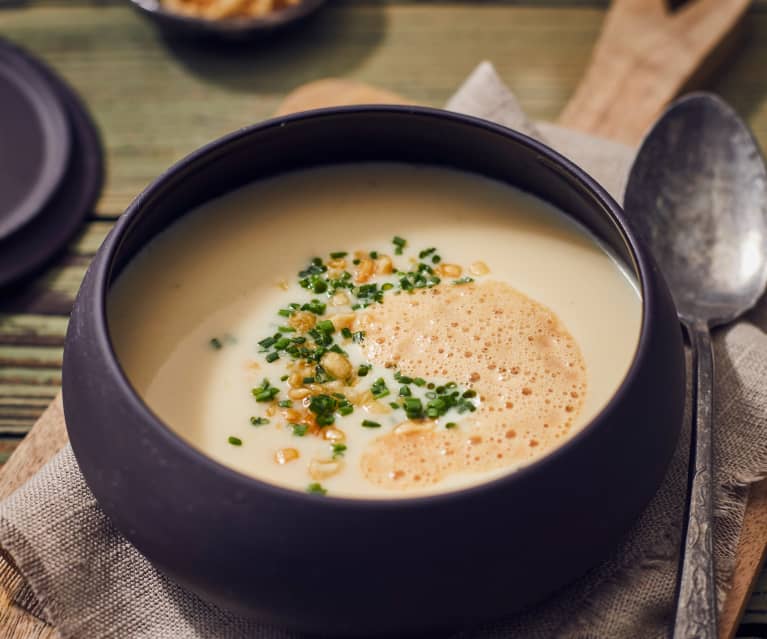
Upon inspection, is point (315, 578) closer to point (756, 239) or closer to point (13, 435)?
point (13, 435)

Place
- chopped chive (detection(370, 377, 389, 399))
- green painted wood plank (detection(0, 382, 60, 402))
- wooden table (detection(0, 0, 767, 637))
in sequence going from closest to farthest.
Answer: chopped chive (detection(370, 377, 389, 399)) < green painted wood plank (detection(0, 382, 60, 402)) < wooden table (detection(0, 0, 767, 637))

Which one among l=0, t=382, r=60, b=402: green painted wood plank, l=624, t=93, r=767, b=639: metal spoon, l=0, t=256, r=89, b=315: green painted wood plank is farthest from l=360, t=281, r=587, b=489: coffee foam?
l=0, t=256, r=89, b=315: green painted wood plank

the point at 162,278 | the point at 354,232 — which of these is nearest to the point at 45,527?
the point at 162,278

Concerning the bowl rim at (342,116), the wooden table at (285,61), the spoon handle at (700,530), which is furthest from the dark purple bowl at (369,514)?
the wooden table at (285,61)

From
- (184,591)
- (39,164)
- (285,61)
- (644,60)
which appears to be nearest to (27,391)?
(39,164)

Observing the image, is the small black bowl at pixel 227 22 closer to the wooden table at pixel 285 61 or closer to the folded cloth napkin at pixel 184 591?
the wooden table at pixel 285 61

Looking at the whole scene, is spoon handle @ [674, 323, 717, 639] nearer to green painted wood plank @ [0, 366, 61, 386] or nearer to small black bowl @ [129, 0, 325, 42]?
green painted wood plank @ [0, 366, 61, 386]

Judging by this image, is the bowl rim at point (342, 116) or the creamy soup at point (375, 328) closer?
the bowl rim at point (342, 116)

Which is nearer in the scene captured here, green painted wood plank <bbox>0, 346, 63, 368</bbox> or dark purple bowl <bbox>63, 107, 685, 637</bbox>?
dark purple bowl <bbox>63, 107, 685, 637</bbox>
